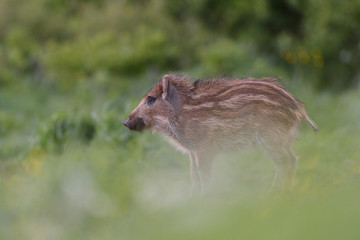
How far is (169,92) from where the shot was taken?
22.2ft

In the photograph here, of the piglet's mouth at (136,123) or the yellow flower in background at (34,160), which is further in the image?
the yellow flower in background at (34,160)

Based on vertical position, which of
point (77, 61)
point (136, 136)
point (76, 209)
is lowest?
point (76, 209)

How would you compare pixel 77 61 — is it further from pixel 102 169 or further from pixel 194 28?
pixel 102 169

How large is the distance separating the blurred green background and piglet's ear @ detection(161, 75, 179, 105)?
783 mm

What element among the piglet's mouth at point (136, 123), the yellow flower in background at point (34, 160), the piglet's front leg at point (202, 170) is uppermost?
the yellow flower in background at point (34, 160)

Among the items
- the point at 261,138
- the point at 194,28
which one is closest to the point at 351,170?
the point at 261,138

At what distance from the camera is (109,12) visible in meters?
19.2

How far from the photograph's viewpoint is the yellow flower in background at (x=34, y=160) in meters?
7.45

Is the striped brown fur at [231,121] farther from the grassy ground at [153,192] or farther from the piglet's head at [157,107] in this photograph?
the grassy ground at [153,192]

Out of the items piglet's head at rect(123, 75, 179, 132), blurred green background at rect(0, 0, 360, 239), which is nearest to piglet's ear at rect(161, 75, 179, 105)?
piglet's head at rect(123, 75, 179, 132)

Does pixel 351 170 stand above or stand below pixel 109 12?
below

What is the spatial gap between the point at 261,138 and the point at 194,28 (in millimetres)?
12689

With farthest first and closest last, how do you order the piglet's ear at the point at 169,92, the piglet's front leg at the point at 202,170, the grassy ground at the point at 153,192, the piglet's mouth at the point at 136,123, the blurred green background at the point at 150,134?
1. the piglet's mouth at the point at 136,123
2. the piglet's ear at the point at 169,92
3. the piglet's front leg at the point at 202,170
4. the blurred green background at the point at 150,134
5. the grassy ground at the point at 153,192

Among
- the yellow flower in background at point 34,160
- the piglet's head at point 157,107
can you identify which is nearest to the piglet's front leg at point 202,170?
the piglet's head at point 157,107
